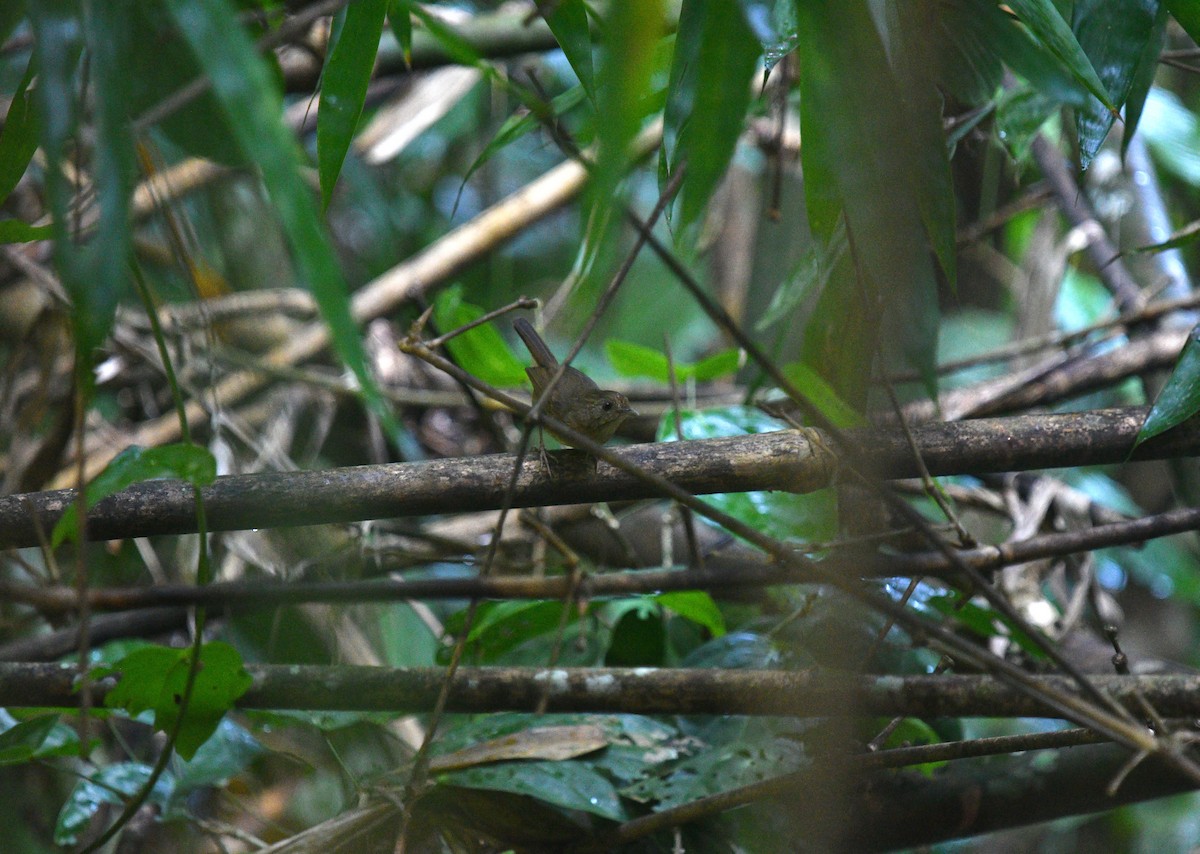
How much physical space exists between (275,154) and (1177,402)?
1223mm

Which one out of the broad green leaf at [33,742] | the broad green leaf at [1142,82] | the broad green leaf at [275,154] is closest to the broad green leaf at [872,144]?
the broad green leaf at [275,154]

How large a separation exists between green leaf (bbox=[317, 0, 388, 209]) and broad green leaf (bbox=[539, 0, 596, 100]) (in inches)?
9.2

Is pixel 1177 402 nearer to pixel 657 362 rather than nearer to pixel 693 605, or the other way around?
pixel 693 605

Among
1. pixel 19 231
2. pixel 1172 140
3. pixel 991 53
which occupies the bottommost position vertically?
pixel 19 231

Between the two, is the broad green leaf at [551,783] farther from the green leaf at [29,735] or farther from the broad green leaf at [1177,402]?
the broad green leaf at [1177,402]

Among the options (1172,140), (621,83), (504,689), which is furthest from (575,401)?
(1172,140)

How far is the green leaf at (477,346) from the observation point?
229 cm

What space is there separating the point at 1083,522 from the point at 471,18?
263cm

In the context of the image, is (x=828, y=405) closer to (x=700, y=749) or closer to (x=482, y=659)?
(x=700, y=749)

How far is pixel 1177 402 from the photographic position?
134 cm

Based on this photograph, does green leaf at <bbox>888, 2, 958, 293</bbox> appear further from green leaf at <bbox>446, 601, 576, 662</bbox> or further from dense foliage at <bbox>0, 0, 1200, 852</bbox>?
green leaf at <bbox>446, 601, 576, 662</bbox>

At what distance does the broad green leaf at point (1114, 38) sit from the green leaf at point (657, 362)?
3.85 feet

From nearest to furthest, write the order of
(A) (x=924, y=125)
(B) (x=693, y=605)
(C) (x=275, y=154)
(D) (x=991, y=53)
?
1. (C) (x=275, y=154)
2. (A) (x=924, y=125)
3. (D) (x=991, y=53)
4. (B) (x=693, y=605)

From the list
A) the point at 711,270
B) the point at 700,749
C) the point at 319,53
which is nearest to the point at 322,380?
the point at 319,53
